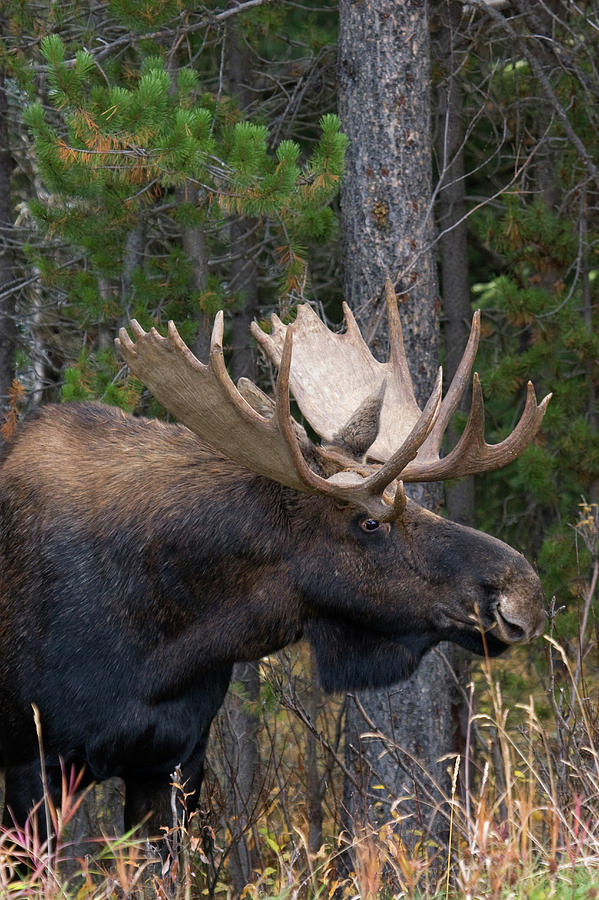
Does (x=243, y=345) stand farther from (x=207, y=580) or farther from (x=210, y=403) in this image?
(x=210, y=403)

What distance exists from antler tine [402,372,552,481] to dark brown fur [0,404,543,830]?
152mm

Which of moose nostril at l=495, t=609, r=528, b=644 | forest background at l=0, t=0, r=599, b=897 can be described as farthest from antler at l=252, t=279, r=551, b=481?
forest background at l=0, t=0, r=599, b=897

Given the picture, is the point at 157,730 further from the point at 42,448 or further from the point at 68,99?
the point at 68,99

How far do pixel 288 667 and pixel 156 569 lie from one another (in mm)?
1944

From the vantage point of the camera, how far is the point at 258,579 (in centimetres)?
444

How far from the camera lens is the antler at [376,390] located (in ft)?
14.6

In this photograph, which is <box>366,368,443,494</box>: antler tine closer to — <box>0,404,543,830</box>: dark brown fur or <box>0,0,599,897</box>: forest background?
<box>0,404,543,830</box>: dark brown fur

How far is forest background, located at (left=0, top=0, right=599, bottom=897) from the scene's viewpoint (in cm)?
557

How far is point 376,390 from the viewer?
466 centimetres

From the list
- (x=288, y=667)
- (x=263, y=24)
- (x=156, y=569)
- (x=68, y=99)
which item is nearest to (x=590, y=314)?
(x=263, y=24)

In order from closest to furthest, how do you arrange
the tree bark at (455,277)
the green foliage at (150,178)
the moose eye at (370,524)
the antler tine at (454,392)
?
the moose eye at (370,524) < the antler tine at (454,392) < the green foliage at (150,178) < the tree bark at (455,277)

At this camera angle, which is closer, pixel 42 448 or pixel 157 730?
pixel 157 730

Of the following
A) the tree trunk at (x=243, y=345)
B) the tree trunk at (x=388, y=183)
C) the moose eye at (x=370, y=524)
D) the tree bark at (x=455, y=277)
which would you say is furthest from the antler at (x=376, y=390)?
the tree bark at (x=455, y=277)

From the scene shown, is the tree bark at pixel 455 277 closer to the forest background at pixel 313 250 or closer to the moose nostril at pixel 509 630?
the forest background at pixel 313 250
